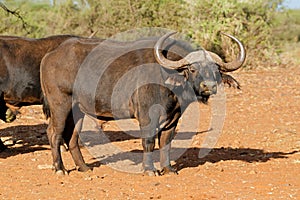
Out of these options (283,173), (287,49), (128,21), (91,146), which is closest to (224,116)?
(91,146)

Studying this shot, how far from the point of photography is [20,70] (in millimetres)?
8664

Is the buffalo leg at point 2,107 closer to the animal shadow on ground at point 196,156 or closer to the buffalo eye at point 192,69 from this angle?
the animal shadow on ground at point 196,156

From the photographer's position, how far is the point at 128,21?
21.0 m

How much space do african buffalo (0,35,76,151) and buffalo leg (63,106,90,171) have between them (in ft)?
4.21

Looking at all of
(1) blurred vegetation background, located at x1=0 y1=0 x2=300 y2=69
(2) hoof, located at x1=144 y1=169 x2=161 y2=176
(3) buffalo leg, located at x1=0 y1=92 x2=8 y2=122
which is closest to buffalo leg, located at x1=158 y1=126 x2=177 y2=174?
(2) hoof, located at x1=144 y1=169 x2=161 y2=176

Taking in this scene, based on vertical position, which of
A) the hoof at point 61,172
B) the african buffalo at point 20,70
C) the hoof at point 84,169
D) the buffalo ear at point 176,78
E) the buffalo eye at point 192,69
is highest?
the buffalo eye at point 192,69

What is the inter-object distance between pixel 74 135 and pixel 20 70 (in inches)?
66.3

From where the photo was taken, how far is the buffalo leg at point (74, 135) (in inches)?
297

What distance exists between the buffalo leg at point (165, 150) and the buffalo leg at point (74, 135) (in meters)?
1.07

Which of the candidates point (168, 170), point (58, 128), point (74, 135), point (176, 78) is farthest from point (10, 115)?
point (176, 78)

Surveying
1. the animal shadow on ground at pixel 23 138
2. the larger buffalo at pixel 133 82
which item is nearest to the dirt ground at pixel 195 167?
the animal shadow on ground at pixel 23 138

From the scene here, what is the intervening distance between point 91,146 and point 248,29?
45.3ft

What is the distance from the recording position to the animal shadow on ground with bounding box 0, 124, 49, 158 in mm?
9156

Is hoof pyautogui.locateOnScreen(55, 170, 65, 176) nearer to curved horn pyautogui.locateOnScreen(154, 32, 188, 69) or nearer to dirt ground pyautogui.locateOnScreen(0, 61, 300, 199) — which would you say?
dirt ground pyautogui.locateOnScreen(0, 61, 300, 199)
